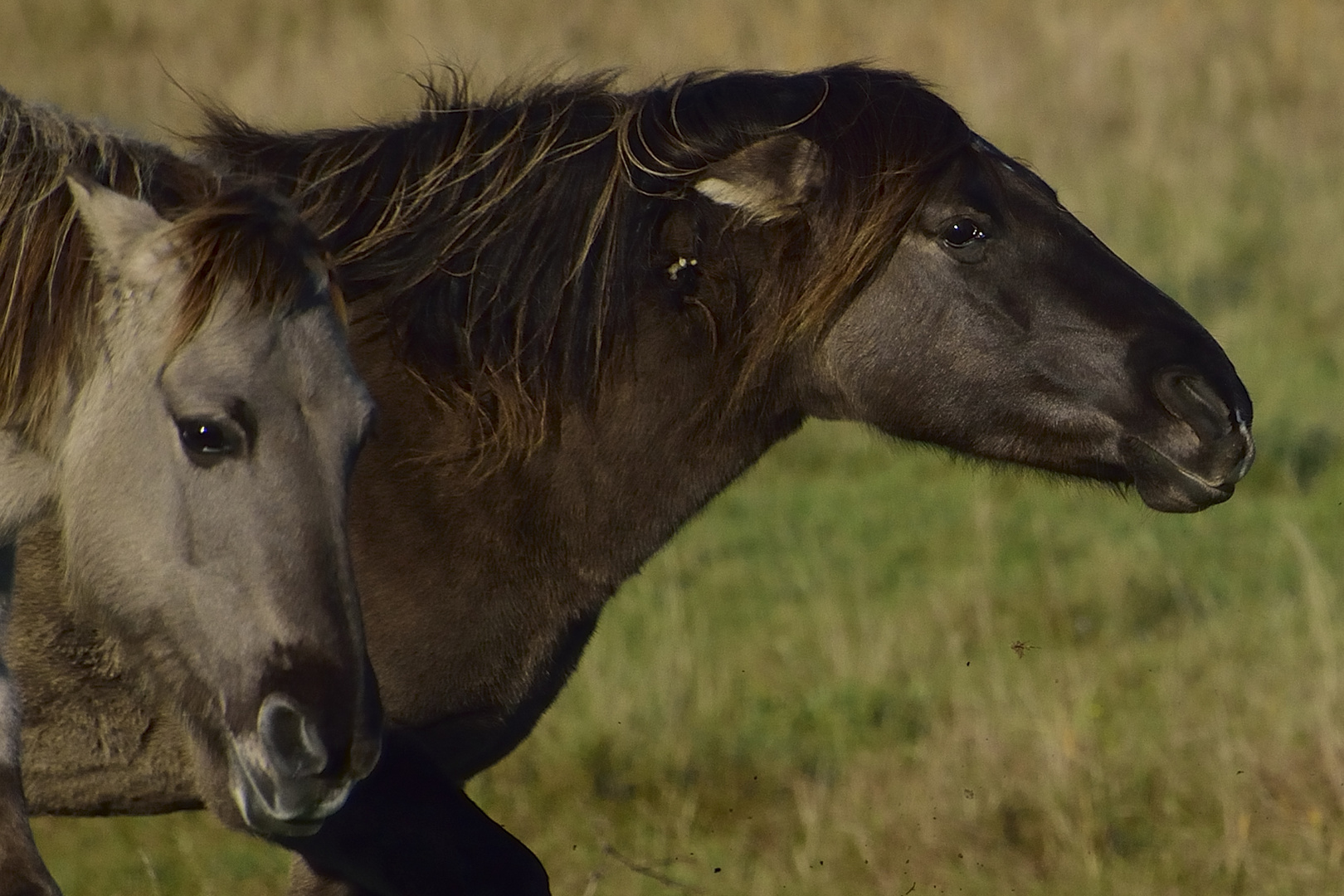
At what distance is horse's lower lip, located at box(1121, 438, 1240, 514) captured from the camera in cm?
380

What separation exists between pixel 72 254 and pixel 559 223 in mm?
1273

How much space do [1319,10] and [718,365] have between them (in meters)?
11.2

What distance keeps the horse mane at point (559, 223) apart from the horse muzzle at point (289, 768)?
4.10 ft

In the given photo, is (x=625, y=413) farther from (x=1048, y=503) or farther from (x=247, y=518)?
(x=1048, y=503)

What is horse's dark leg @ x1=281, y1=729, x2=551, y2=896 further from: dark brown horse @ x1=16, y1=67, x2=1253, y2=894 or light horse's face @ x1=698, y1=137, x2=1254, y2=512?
light horse's face @ x1=698, y1=137, x2=1254, y2=512

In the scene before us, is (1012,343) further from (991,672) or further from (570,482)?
(991,672)

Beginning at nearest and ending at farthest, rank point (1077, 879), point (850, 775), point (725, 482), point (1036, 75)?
1. point (725, 482)
2. point (1077, 879)
3. point (850, 775)
4. point (1036, 75)

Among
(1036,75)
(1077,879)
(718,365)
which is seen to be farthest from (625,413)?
(1036,75)

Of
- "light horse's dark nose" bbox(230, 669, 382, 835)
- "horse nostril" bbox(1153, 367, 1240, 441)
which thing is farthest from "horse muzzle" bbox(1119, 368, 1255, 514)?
"light horse's dark nose" bbox(230, 669, 382, 835)

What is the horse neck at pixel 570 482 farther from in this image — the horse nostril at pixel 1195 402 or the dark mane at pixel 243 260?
the dark mane at pixel 243 260

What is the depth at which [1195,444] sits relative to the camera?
3.77 metres

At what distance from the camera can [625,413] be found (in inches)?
151

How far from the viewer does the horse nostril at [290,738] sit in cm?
256

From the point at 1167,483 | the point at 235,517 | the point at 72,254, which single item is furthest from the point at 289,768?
the point at 1167,483
